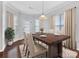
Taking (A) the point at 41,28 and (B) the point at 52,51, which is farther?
(A) the point at 41,28

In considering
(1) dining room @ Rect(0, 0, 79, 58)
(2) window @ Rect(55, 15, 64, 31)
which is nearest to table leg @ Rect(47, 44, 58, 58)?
(1) dining room @ Rect(0, 0, 79, 58)

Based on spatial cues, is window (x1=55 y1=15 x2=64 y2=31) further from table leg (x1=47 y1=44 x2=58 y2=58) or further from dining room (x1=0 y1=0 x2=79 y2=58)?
table leg (x1=47 y1=44 x2=58 y2=58)

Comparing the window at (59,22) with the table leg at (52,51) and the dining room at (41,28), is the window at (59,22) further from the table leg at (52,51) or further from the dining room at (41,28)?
the table leg at (52,51)

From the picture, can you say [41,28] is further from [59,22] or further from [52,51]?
[52,51]

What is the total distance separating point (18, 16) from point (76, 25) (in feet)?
12.9

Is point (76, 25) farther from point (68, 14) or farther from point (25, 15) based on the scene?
point (25, 15)

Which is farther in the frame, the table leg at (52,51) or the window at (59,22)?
the window at (59,22)

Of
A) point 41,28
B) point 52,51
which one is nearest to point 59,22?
point 41,28

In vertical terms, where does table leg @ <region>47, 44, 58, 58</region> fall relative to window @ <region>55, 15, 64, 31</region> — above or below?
below

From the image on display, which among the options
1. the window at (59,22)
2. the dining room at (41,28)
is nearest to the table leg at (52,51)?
the dining room at (41,28)

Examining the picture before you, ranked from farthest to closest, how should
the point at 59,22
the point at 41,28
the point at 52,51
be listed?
the point at 41,28 < the point at 59,22 < the point at 52,51

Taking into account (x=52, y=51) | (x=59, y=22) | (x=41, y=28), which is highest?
(x=59, y=22)

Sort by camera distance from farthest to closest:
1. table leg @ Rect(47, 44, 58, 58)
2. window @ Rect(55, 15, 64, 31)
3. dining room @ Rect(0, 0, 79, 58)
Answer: window @ Rect(55, 15, 64, 31), dining room @ Rect(0, 0, 79, 58), table leg @ Rect(47, 44, 58, 58)

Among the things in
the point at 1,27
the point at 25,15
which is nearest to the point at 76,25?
the point at 1,27
